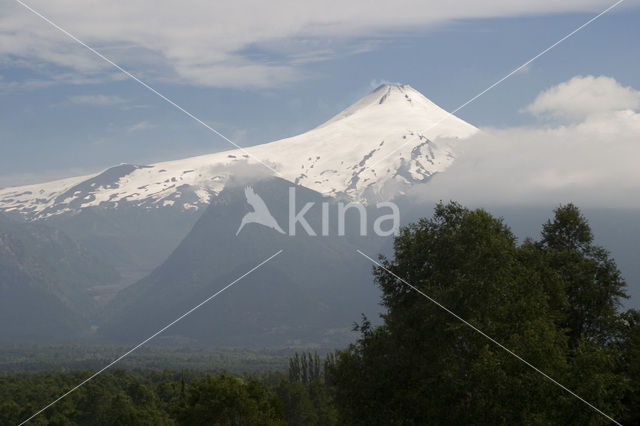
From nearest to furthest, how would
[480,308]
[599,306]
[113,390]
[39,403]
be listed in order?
[480,308], [599,306], [39,403], [113,390]

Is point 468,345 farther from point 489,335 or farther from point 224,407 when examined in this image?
point 224,407

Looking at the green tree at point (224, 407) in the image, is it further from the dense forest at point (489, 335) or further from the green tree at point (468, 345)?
the green tree at point (468, 345)

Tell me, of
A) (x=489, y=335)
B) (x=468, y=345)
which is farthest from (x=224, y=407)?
(x=489, y=335)

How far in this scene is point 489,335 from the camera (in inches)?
1298

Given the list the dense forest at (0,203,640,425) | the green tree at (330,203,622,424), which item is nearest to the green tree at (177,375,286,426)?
the dense forest at (0,203,640,425)

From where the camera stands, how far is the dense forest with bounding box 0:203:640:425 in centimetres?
3225

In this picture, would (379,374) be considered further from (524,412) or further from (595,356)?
(595,356)

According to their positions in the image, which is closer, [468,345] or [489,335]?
[489,335]

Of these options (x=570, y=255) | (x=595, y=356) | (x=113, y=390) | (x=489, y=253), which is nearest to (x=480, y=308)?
(x=489, y=253)

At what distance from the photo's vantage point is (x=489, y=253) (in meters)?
34.7

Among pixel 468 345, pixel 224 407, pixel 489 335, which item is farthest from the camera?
pixel 224 407

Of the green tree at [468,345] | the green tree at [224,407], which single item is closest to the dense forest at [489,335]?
the green tree at [468,345]

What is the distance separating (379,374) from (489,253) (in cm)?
789

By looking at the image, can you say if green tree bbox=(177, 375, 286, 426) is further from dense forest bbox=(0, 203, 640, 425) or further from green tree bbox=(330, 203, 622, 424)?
green tree bbox=(330, 203, 622, 424)
